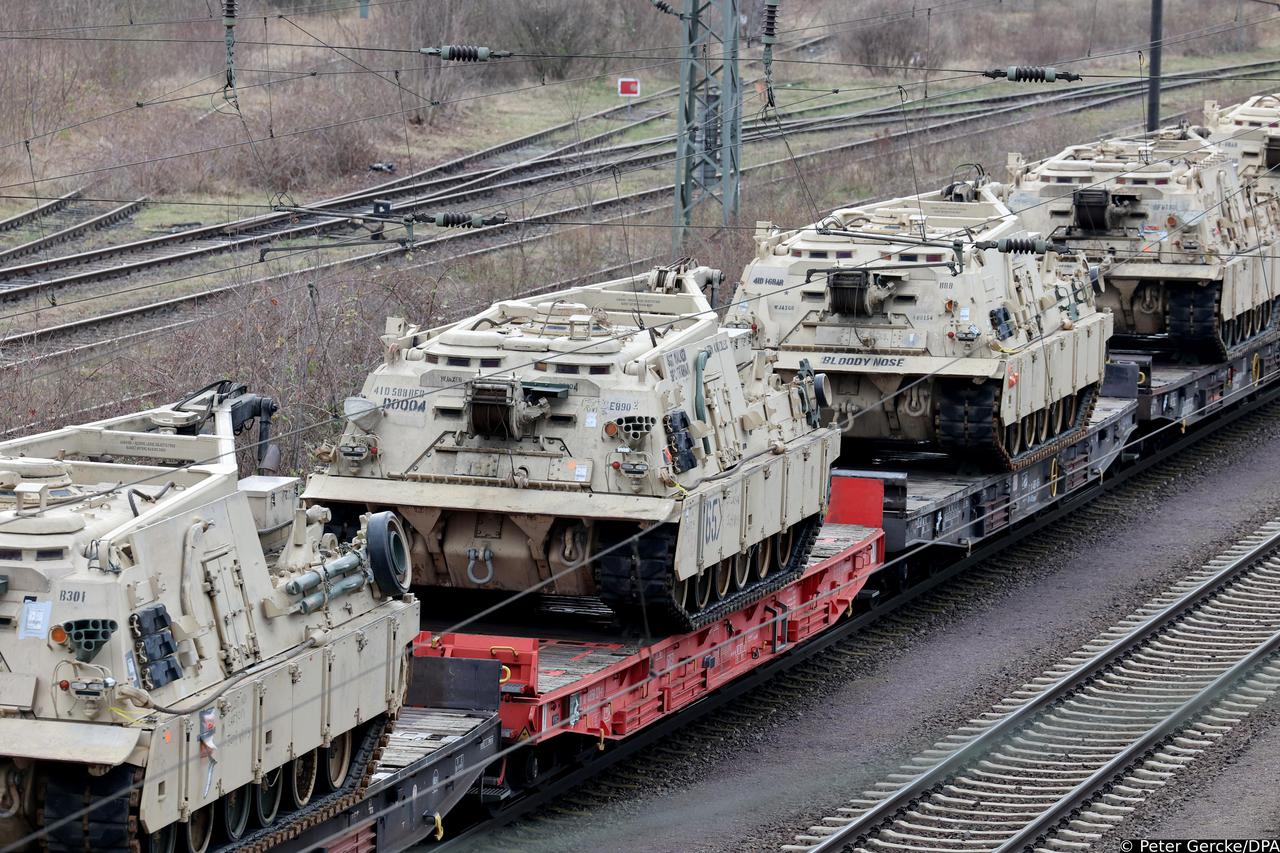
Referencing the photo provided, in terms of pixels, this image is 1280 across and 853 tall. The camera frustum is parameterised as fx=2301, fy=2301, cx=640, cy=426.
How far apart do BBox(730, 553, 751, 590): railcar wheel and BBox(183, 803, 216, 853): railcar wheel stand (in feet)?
24.7

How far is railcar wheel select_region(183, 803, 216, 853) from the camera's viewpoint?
14.7 m

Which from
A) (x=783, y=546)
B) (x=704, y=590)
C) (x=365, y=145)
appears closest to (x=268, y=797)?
(x=704, y=590)

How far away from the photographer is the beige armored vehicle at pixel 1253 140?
36562mm

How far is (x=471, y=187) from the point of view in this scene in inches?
1596

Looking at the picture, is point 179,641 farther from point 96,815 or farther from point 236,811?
point 236,811

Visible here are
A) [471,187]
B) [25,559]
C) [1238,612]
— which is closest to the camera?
[25,559]

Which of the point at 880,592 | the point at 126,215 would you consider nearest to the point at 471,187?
the point at 126,215

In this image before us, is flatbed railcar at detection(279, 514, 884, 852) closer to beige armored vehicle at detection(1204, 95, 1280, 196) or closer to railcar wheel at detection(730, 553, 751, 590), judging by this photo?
railcar wheel at detection(730, 553, 751, 590)

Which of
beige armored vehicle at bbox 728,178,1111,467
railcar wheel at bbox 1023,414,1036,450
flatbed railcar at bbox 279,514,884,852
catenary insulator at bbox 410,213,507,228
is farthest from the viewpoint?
railcar wheel at bbox 1023,414,1036,450

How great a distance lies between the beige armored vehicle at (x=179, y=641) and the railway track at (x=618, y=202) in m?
10.00

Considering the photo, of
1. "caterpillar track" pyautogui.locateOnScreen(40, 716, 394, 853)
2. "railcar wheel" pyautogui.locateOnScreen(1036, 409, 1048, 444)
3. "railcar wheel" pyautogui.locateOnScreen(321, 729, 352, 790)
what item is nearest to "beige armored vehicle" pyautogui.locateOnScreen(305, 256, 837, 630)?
"railcar wheel" pyautogui.locateOnScreen(321, 729, 352, 790)

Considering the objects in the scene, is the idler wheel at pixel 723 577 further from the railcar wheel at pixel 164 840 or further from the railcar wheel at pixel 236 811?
the railcar wheel at pixel 164 840

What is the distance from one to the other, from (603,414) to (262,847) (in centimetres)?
592

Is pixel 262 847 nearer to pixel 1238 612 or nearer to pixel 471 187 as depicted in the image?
pixel 1238 612
